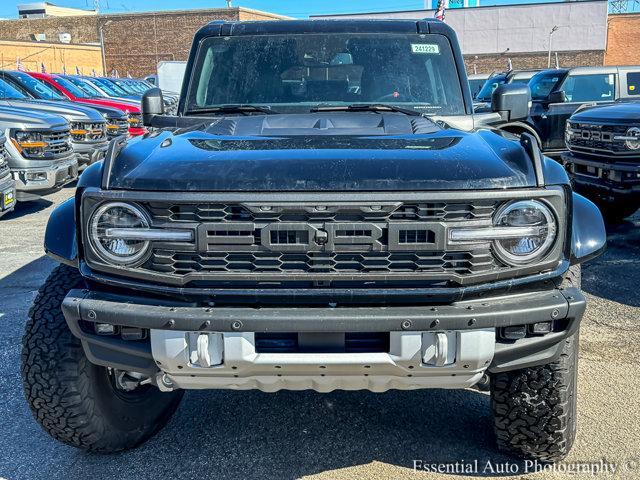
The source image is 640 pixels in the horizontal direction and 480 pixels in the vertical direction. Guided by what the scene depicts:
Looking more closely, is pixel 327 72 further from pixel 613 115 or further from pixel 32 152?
pixel 32 152

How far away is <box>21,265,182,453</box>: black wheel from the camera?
275cm

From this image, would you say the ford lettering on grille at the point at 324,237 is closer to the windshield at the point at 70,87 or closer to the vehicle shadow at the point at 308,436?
the vehicle shadow at the point at 308,436

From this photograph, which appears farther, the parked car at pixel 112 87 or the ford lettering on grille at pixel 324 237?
the parked car at pixel 112 87

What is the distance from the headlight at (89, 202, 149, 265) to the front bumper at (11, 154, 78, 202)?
6.69 m

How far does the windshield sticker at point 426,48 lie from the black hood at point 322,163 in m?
1.09

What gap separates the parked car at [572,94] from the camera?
1118 centimetres

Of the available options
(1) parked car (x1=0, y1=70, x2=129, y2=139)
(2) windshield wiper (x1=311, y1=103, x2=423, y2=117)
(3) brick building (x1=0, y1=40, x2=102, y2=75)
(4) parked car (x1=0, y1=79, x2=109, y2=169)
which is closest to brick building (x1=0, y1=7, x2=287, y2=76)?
(3) brick building (x1=0, y1=40, x2=102, y2=75)

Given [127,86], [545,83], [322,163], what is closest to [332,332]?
[322,163]

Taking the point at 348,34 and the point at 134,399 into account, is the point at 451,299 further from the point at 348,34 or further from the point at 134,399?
the point at 348,34

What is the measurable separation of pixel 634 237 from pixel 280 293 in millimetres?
5944

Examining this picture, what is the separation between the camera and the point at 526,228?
2393 millimetres

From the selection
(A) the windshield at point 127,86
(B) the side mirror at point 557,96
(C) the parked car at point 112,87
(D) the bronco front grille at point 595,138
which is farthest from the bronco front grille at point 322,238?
(A) the windshield at point 127,86

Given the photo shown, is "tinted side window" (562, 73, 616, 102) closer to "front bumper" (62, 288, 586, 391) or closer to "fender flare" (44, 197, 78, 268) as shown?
"front bumper" (62, 288, 586, 391)

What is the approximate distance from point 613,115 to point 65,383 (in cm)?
591
